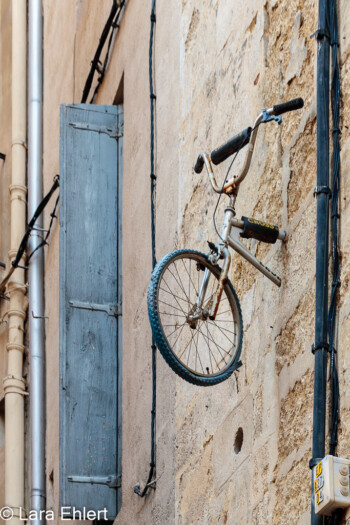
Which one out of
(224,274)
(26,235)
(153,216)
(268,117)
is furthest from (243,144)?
(26,235)

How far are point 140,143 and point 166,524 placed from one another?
3096 millimetres

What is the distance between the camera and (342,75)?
653 cm

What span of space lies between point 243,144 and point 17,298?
7738 millimetres

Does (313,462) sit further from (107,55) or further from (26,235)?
(26,235)

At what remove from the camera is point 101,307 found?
10898mm

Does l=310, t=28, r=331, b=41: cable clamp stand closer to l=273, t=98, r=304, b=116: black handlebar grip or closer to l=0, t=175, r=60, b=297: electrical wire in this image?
l=273, t=98, r=304, b=116: black handlebar grip

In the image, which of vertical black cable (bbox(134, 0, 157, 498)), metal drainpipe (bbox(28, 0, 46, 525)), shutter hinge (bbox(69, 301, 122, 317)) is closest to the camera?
vertical black cable (bbox(134, 0, 157, 498))

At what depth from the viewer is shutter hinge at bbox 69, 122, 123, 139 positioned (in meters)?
11.4

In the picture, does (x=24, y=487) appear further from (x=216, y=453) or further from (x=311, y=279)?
(x=311, y=279)

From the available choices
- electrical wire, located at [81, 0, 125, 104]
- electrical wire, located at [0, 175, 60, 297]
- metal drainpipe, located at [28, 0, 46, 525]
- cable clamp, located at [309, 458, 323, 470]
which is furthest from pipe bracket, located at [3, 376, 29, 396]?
cable clamp, located at [309, 458, 323, 470]

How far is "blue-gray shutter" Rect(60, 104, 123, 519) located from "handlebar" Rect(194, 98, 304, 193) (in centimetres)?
349

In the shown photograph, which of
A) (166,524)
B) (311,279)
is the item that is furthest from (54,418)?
(311,279)

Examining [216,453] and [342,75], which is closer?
[342,75]

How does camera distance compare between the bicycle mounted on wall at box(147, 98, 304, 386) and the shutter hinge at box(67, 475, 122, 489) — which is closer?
the bicycle mounted on wall at box(147, 98, 304, 386)
